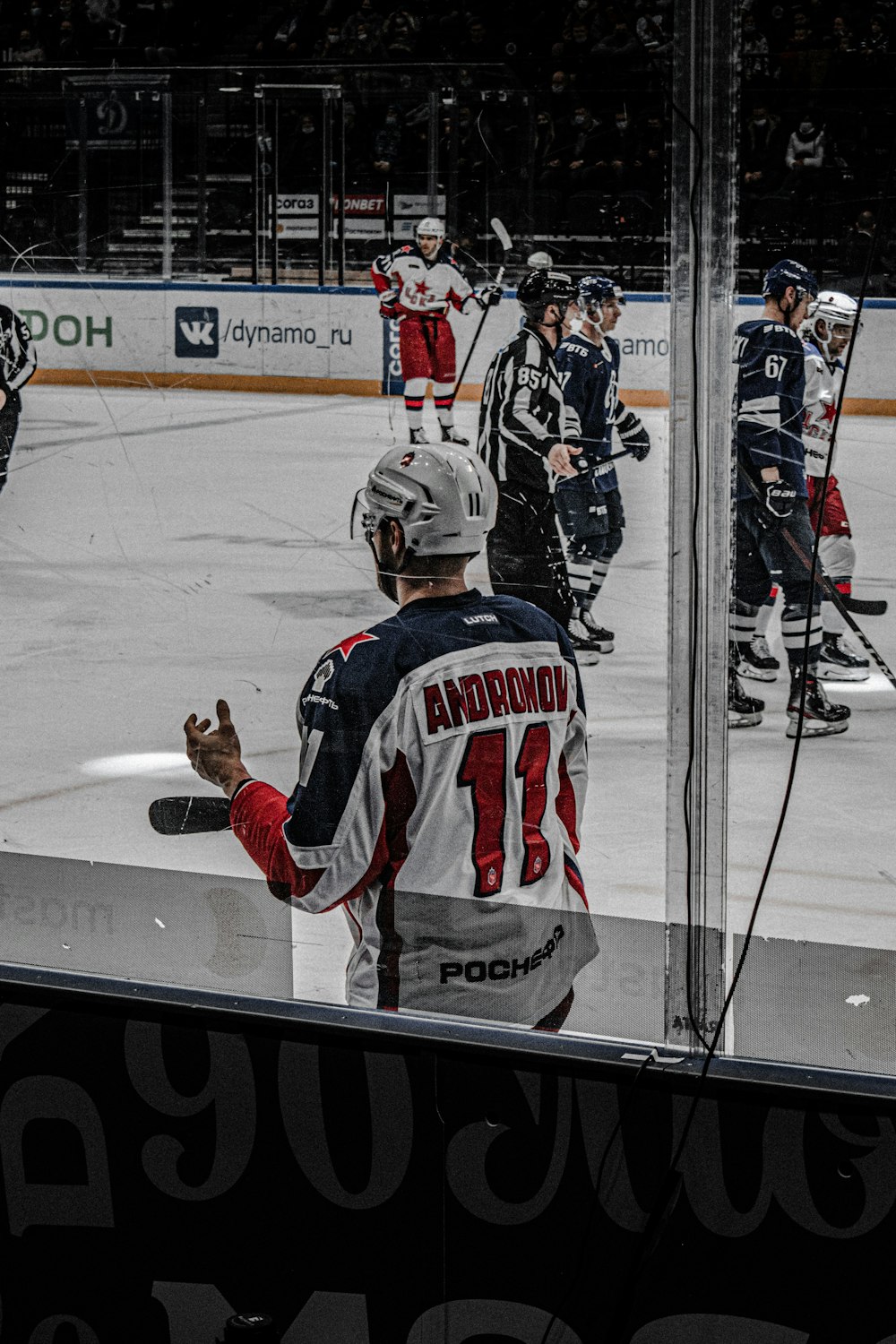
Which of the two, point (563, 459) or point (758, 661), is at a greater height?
point (563, 459)

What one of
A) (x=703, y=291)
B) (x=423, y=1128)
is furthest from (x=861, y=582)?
(x=423, y=1128)

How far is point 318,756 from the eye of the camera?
1.66 meters

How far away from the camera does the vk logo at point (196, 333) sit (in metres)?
1.62

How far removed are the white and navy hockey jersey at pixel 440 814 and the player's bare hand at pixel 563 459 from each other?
0.51 feet

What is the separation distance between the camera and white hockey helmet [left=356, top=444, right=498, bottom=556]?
62.5 inches

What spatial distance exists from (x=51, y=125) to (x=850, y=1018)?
1.13m

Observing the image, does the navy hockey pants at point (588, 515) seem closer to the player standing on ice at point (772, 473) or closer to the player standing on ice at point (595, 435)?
the player standing on ice at point (595, 435)

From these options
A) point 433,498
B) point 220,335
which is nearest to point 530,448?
point 433,498

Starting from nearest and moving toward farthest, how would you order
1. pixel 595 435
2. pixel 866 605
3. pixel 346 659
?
pixel 595 435, pixel 346 659, pixel 866 605

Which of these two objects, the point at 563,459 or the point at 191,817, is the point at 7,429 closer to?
the point at 191,817

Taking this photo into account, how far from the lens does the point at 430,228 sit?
1.56 m

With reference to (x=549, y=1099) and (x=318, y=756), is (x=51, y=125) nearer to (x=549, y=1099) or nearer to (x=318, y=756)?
(x=318, y=756)

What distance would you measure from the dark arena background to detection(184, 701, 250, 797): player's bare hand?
19 mm

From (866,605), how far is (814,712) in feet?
0.53
